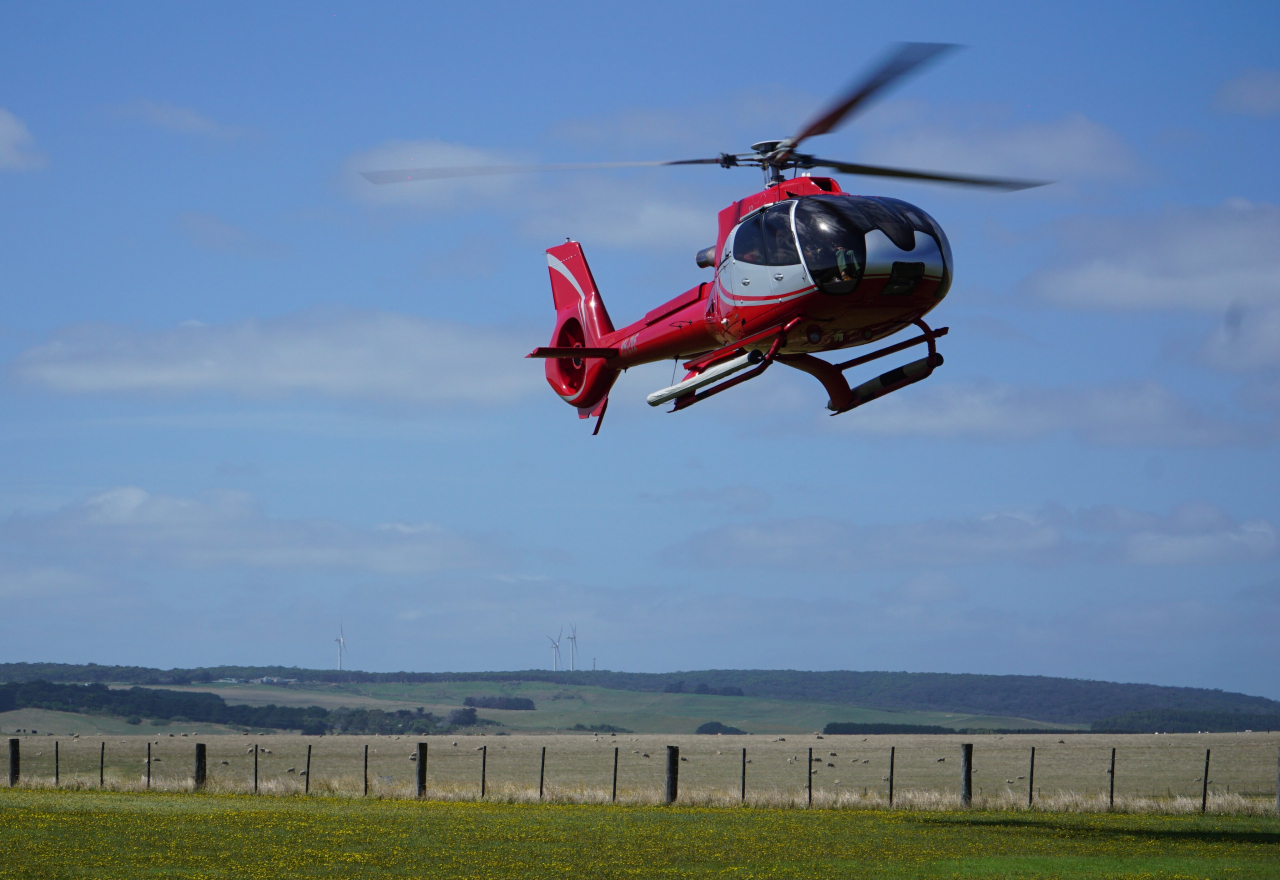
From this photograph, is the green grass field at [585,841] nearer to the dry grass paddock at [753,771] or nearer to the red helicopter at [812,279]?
the dry grass paddock at [753,771]

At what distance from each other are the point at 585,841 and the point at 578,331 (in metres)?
12.3

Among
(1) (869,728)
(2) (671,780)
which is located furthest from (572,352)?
(1) (869,728)

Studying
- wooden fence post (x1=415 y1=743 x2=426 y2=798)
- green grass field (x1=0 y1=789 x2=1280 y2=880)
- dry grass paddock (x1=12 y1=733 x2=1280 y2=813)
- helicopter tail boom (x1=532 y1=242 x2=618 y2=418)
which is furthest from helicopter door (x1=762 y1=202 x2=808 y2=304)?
wooden fence post (x1=415 y1=743 x2=426 y2=798)

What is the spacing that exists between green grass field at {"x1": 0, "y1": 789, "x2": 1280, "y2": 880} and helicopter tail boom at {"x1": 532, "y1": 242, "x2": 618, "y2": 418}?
362 inches

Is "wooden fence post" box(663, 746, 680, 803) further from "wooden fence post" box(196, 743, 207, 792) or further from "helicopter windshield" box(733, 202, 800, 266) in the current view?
"helicopter windshield" box(733, 202, 800, 266)

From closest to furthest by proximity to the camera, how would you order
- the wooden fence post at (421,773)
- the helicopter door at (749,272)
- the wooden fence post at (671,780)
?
the helicopter door at (749,272) < the wooden fence post at (671,780) < the wooden fence post at (421,773)

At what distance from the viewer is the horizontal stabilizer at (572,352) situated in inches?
1001

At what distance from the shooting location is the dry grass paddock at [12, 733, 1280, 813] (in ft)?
110

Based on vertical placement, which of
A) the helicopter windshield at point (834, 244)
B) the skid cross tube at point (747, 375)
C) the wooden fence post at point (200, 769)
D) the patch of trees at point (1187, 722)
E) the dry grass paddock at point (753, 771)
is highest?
the helicopter windshield at point (834, 244)

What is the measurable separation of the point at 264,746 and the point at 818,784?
39.7 meters

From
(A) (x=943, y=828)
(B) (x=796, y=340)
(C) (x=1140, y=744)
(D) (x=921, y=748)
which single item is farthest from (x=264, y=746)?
(B) (x=796, y=340)

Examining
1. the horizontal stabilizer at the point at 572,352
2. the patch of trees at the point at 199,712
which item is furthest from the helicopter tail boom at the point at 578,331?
the patch of trees at the point at 199,712

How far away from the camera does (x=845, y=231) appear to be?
19.8 m

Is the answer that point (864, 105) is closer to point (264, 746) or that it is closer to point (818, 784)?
point (818, 784)
